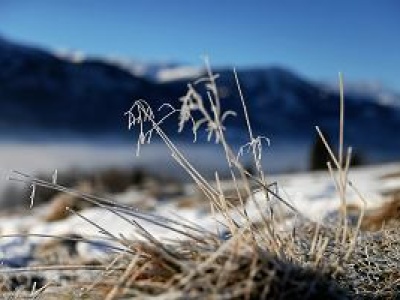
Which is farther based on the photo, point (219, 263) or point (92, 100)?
point (92, 100)

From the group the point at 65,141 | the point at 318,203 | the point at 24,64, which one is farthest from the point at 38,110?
the point at 318,203

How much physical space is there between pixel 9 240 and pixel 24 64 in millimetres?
177211

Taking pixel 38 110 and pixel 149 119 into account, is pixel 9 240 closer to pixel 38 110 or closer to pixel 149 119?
pixel 149 119

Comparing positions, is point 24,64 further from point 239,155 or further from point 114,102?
point 239,155

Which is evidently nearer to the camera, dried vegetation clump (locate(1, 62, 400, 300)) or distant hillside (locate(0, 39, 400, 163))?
dried vegetation clump (locate(1, 62, 400, 300))

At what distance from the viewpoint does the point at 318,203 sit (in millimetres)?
7531

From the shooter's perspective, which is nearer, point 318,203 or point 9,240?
point 9,240

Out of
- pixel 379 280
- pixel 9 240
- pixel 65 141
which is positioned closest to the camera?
pixel 379 280

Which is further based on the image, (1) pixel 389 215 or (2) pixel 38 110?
(2) pixel 38 110

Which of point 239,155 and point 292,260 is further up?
point 239,155

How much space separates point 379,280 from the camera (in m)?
1.98

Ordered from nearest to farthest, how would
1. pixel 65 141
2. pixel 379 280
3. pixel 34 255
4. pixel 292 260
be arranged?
1. pixel 292 260
2. pixel 379 280
3. pixel 34 255
4. pixel 65 141

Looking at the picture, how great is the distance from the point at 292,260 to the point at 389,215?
8.13ft

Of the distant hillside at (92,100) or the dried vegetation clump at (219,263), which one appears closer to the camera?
the dried vegetation clump at (219,263)
